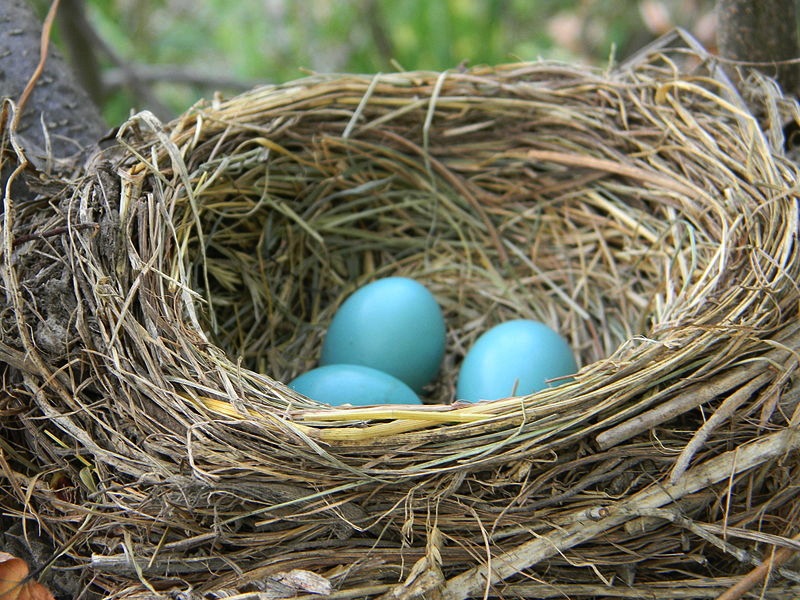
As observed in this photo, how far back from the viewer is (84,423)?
4.07 feet

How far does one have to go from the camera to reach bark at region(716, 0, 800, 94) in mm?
1671

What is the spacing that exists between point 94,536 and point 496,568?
1.94ft

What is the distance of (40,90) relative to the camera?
169 centimetres

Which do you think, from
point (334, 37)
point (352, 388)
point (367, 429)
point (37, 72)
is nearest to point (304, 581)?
point (367, 429)

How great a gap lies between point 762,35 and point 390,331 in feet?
3.26

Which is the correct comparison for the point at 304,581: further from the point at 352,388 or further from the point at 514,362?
the point at 514,362

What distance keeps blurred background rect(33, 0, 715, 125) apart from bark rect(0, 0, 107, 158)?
0.73 meters

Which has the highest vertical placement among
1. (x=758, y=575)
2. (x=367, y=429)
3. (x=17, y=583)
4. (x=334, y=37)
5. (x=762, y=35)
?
(x=762, y=35)

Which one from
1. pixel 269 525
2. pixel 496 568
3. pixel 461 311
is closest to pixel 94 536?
pixel 269 525

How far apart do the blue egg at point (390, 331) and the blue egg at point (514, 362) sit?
12cm

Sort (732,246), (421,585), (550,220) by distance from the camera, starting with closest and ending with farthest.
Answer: (421,585), (732,246), (550,220)

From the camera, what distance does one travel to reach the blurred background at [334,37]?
2.82 meters

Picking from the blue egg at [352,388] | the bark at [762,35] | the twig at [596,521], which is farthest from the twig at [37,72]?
the bark at [762,35]

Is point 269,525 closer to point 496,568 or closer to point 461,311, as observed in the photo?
point 496,568
